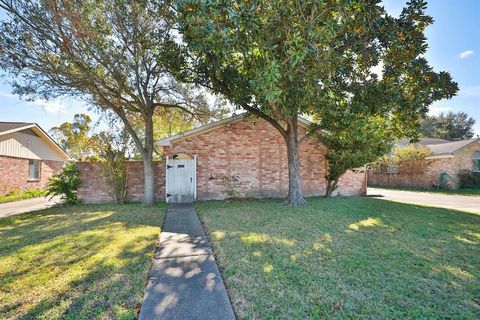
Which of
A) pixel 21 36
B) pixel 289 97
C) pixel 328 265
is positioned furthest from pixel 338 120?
pixel 21 36

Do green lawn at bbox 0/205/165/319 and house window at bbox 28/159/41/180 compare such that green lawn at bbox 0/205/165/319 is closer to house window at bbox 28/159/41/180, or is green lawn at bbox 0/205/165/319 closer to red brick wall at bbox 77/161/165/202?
red brick wall at bbox 77/161/165/202

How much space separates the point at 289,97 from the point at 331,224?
3904 mm

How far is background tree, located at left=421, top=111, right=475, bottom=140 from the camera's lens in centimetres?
3394

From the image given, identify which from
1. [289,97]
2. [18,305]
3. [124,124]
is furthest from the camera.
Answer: [124,124]

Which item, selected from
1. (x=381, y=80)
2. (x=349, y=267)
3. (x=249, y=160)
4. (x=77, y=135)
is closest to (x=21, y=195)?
(x=77, y=135)

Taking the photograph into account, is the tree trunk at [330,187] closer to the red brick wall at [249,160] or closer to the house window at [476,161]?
the red brick wall at [249,160]

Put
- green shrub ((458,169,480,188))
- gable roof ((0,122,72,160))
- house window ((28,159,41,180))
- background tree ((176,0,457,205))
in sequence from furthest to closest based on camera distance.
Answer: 1. green shrub ((458,169,480,188))
2. house window ((28,159,41,180))
3. gable roof ((0,122,72,160))
4. background tree ((176,0,457,205))

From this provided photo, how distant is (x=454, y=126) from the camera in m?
34.6

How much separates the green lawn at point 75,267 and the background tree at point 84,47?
4890 mm

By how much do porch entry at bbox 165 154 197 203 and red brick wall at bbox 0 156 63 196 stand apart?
10526 millimetres

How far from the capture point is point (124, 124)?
1030cm

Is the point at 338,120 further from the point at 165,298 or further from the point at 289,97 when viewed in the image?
the point at 165,298

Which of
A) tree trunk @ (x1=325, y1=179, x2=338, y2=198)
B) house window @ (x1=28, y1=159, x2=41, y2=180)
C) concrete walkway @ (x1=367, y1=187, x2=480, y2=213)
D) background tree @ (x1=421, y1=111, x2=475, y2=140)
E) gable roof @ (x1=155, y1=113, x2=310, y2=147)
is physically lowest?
concrete walkway @ (x1=367, y1=187, x2=480, y2=213)

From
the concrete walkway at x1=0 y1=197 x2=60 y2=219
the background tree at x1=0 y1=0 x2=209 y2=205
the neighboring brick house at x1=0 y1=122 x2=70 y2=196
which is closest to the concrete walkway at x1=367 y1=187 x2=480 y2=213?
the background tree at x1=0 y1=0 x2=209 y2=205
